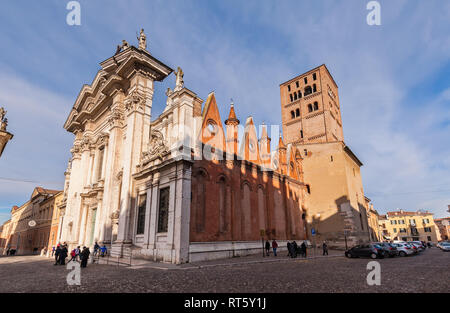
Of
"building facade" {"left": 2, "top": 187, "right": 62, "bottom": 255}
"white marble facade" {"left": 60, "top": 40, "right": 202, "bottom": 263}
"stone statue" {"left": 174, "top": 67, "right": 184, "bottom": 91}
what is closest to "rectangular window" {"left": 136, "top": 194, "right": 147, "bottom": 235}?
"white marble facade" {"left": 60, "top": 40, "right": 202, "bottom": 263}

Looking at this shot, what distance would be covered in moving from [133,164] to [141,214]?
3.98 metres

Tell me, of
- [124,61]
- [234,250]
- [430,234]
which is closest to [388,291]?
[234,250]

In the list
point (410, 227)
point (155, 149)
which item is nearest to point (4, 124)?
point (155, 149)

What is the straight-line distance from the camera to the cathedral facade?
56.7 feet

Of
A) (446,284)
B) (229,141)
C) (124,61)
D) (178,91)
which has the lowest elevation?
(446,284)

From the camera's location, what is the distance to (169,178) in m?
17.4

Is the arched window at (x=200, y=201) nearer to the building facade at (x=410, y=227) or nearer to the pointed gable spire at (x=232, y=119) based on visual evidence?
the pointed gable spire at (x=232, y=119)

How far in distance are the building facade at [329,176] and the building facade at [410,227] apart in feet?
160

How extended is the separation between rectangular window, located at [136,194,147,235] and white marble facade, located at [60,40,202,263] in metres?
0.01

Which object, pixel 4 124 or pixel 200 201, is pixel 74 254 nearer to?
pixel 200 201

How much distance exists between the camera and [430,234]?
74.4 metres

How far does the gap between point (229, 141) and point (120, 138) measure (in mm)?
9787
